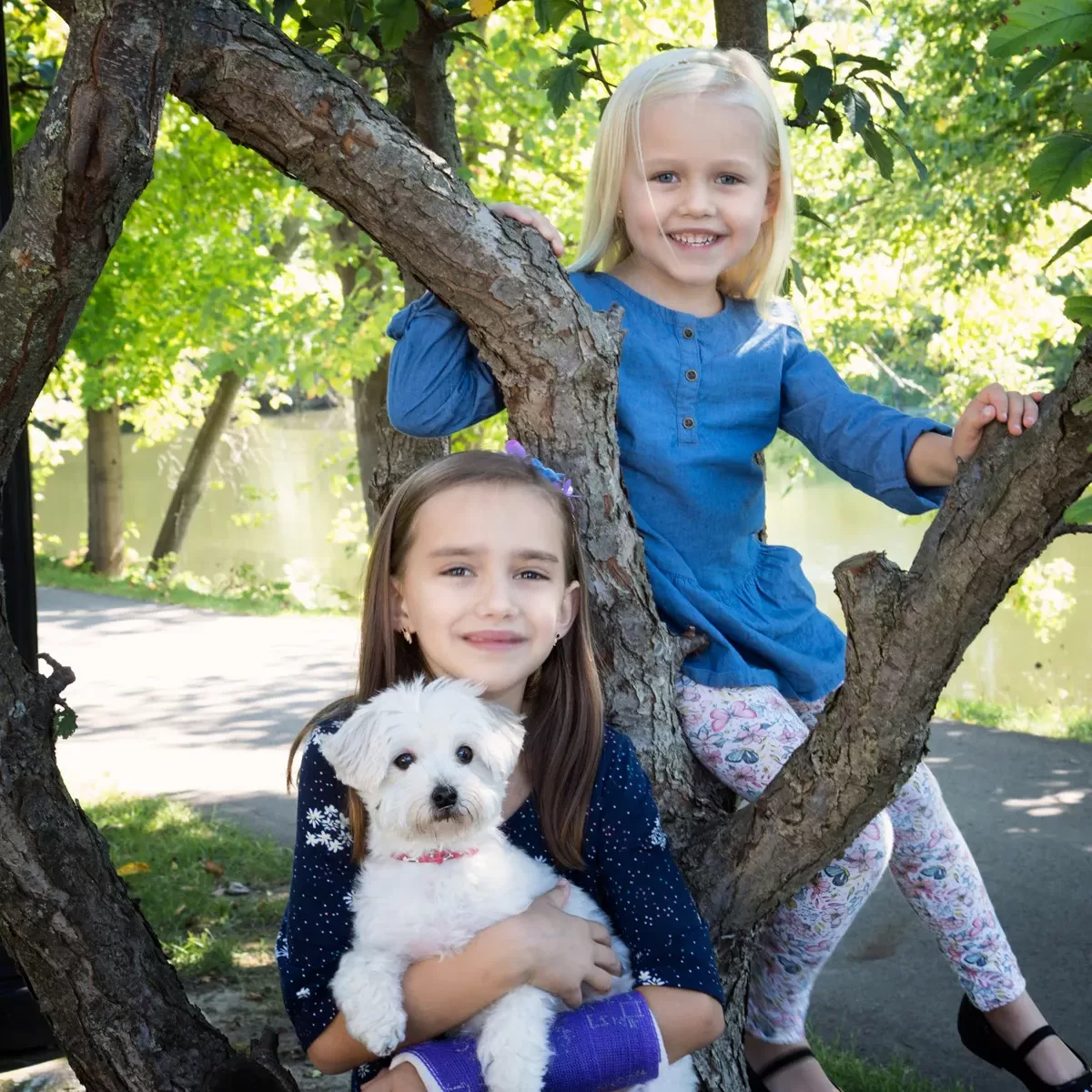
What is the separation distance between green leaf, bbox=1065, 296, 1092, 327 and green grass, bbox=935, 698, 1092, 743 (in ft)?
19.2

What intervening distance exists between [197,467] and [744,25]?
46.2 feet

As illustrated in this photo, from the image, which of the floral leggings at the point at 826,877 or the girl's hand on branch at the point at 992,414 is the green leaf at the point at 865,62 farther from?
the floral leggings at the point at 826,877

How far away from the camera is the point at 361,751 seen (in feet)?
6.71

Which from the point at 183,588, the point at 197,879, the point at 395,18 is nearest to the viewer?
the point at 395,18

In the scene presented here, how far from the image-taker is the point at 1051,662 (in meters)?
13.6

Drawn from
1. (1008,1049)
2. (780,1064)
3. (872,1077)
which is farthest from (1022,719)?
(780,1064)

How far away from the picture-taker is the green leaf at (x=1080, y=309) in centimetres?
157

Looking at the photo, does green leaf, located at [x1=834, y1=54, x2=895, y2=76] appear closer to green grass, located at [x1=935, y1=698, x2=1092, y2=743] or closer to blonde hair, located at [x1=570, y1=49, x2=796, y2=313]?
blonde hair, located at [x1=570, y1=49, x2=796, y2=313]

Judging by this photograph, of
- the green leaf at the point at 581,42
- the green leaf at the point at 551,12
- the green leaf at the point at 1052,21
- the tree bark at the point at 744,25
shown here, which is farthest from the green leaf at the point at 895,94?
the green leaf at the point at 1052,21

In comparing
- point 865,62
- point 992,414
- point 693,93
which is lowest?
point 992,414

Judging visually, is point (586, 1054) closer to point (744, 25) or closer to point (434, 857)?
point (434, 857)

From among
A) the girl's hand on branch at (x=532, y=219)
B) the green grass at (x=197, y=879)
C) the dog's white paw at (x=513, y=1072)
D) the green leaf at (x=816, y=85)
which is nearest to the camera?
the dog's white paw at (x=513, y=1072)

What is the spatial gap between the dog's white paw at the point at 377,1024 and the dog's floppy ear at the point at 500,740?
42cm

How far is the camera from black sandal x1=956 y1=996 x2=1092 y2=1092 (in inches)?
108
